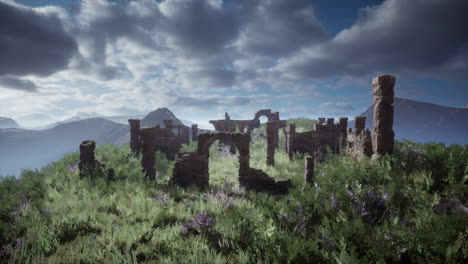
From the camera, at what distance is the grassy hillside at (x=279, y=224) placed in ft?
13.6

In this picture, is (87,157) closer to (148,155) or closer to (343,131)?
(148,155)

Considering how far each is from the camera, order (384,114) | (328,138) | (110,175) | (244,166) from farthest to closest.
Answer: (328,138) < (244,166) < (110,175) < (384,114)

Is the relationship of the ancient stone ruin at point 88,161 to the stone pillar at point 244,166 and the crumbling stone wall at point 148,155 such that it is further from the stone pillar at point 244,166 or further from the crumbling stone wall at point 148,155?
the stone pillar at point 244,166

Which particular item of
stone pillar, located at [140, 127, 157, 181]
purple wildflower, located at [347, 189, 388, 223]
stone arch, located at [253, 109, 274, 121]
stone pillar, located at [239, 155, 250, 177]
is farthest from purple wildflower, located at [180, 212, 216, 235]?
stone arch, located at [253, 109, 274, 121]

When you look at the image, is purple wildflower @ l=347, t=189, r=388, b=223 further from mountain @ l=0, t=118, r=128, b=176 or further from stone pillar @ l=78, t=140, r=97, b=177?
mountain @ l=0, t=118, r=128, b=176

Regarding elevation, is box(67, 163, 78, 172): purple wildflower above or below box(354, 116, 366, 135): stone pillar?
below

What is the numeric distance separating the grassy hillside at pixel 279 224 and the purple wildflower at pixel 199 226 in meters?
0.03

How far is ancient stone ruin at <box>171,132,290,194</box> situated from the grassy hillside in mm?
2740

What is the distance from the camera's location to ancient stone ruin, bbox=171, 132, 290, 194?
37.9ft

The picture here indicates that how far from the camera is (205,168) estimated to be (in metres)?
11.9

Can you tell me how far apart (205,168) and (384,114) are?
329 inches

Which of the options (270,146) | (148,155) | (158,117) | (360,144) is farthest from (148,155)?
(158,117)

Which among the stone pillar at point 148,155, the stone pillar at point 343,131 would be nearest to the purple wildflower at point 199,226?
the stone pillar at point 148,155

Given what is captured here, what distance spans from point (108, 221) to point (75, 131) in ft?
545
